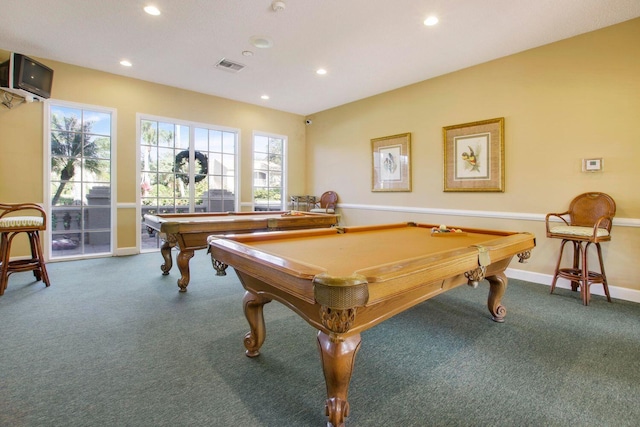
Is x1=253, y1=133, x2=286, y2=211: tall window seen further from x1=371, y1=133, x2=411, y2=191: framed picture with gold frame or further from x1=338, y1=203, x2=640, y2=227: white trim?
x1=371, y1=133, x2=411, y2=191: framed picture with gold frame

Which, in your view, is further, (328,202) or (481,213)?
(328,202)

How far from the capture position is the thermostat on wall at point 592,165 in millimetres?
3096

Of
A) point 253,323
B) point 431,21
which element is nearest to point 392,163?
point 431,21

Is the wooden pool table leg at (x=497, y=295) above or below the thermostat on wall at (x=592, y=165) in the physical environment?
below

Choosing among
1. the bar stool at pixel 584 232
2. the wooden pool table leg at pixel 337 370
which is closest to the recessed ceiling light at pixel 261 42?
the wooden pool table leg at pixel 337 370

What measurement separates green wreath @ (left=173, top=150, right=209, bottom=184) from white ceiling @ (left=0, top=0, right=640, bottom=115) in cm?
127

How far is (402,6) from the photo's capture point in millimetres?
2777

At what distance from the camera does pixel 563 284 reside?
3361 millimetres

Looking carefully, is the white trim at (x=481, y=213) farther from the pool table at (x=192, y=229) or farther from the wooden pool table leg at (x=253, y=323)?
the wooden pool table leg at (x=253, y=323)

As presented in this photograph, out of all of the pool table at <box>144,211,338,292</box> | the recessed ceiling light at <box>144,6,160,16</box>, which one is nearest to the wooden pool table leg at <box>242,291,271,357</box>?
the pool table at <box>144,211,338,292</box>

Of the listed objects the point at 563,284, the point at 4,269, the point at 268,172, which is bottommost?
the point at 563,284

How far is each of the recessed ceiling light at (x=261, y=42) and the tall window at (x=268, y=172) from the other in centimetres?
261

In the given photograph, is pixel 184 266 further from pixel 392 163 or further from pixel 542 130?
pixel 542 130

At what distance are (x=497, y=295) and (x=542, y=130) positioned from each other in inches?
90.2
